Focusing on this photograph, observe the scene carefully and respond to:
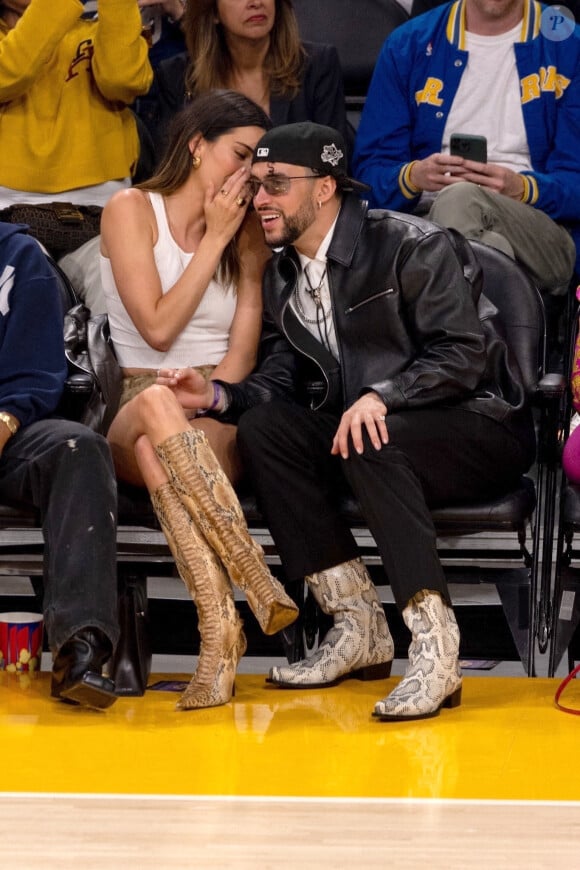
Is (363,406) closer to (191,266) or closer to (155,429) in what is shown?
(155,429)

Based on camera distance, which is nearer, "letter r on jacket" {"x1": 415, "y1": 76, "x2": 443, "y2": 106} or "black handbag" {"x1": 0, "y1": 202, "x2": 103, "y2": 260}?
"black handbag" {"x1": 0, "y1": 202, "x2": 103, "y2": 260}

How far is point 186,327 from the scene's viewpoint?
12.9 ft

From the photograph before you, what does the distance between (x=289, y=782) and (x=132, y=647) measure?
2.54 feet

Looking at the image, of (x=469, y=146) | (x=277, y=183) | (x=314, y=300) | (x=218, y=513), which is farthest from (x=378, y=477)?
(x=469, y=146)

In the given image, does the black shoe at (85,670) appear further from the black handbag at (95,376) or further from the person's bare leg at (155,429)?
the black handbag at (95,376)

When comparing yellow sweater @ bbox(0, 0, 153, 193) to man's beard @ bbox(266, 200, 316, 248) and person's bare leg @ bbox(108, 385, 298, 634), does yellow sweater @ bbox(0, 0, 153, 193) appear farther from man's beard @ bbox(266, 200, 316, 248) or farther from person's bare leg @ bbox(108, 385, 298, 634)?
person's bare leg @ bbox(108, 385, 298, 634)

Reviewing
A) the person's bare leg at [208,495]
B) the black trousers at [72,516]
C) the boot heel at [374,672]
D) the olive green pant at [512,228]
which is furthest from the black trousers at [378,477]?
the olive green pant at [512,228]

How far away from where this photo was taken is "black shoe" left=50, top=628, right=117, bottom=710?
10.4ft

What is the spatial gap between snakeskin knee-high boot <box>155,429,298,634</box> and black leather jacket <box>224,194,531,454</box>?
1.28 ft

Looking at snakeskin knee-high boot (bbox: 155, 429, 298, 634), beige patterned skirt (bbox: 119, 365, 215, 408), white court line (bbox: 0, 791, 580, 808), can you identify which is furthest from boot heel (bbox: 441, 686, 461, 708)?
beige patterned skirt (bbox: 119, 365, 215, 408)

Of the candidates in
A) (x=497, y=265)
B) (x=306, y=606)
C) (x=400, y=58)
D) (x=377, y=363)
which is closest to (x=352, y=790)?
(x=306, y=606)

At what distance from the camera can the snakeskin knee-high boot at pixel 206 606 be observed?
330cm

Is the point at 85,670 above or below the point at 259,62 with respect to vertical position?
below

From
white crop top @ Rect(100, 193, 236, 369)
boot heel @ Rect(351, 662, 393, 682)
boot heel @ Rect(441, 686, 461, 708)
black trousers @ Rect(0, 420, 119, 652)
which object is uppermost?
white crop top @ Rect(100, 193, 236, 369)
